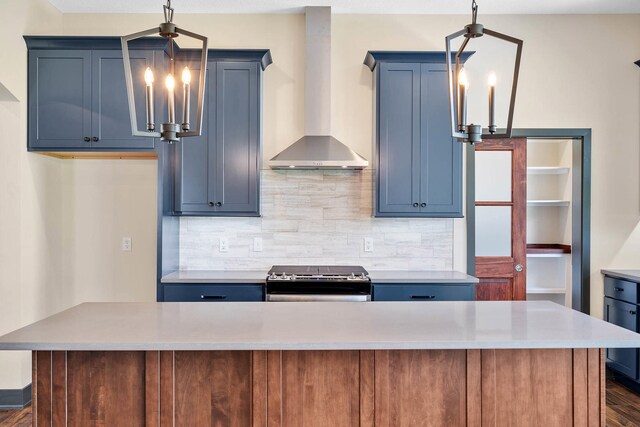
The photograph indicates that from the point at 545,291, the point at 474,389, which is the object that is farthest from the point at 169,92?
the point at 545,291

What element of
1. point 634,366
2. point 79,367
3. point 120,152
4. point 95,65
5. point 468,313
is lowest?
point 634,366

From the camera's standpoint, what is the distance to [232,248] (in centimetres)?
397

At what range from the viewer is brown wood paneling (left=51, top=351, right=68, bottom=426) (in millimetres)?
1798

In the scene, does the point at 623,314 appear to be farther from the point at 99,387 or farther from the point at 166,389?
the point at 99,387

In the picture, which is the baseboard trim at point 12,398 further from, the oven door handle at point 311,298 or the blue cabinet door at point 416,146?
the blue cabinet door at point 416,146

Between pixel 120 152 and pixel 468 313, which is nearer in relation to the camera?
pixel 468 313

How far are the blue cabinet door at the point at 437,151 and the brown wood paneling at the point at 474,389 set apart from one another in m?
1.97

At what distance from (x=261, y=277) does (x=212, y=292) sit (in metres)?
0.39

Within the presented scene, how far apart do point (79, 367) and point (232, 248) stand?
219cm

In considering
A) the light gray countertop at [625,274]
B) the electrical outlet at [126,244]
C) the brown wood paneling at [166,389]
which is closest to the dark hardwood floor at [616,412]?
the light gray countertop at [625,274]

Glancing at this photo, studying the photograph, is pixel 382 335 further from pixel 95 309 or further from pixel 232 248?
pixel 232 248

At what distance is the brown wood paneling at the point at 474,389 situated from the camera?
184 cm

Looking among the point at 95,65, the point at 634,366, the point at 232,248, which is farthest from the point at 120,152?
the point at 634,366

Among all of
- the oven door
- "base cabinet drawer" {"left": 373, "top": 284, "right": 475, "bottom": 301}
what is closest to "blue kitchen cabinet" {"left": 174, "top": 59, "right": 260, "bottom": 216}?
the oven door
